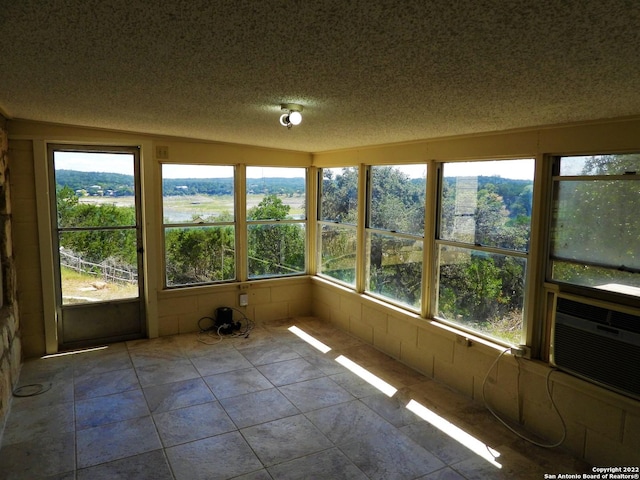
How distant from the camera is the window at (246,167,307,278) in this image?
5500 millimetres

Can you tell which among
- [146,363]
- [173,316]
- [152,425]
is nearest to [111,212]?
[173,316]

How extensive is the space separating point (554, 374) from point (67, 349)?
15.3ft

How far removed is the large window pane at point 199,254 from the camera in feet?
16.6

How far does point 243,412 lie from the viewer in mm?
3350

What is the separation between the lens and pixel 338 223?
5488mm

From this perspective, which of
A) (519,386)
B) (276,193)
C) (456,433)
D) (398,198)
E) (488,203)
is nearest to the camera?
(456,433)

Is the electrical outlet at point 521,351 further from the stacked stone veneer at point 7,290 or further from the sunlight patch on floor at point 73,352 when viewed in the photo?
the sunlight patch on floor at point 73,352

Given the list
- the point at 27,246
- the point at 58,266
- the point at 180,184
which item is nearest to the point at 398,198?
the point at 180,184

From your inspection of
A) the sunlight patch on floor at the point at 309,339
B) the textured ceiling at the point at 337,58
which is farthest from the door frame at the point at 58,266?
the sunlight patch on floor at the point at 309,339

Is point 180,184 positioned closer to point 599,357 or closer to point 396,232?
point 396,232

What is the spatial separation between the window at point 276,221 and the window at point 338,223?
288mm

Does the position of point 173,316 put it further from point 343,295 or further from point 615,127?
point 615,127

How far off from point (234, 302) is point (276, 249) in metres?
0.89

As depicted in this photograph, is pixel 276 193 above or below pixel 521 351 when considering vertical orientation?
above
